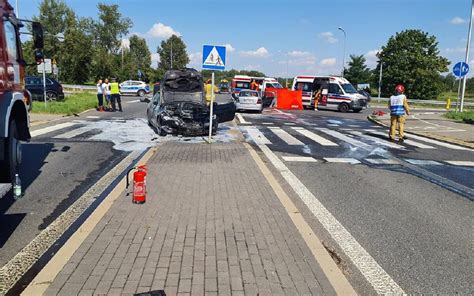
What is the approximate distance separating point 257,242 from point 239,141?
824 centimetres

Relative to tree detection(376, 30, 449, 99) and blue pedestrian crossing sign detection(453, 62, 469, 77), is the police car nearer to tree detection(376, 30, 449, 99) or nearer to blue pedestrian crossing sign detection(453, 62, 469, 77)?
blue pedestrian crossing sign detection(453, 62, 469, 77)

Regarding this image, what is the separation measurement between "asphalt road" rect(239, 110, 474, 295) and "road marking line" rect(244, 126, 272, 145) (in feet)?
1.69

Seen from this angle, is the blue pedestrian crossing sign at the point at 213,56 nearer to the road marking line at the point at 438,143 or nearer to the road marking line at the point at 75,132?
the road marking line at the point at 75,132

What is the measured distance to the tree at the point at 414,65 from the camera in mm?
65625

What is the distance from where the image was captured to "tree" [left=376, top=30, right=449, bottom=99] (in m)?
65.6

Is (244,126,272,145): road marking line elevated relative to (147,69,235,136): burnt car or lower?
lower

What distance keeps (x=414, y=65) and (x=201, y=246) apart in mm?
70498

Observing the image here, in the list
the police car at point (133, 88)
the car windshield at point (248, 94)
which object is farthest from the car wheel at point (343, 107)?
the police car at point (133, 88)

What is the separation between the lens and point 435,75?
6538 cm

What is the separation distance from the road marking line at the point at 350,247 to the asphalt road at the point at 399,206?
6 centimetres

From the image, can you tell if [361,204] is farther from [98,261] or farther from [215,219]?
Answer: [98,261]

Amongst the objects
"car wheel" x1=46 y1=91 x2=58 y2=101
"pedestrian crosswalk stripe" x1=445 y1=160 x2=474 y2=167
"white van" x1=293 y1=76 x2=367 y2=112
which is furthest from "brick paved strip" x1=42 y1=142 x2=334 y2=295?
"white van" x1=293 y1=76 x2=367 y2=112

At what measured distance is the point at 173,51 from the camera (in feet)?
338

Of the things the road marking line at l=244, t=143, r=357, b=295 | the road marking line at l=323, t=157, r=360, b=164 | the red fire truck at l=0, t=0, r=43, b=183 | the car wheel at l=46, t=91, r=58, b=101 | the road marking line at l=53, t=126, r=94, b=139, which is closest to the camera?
the road marking line at l=244, t=143, r=357, b=295
